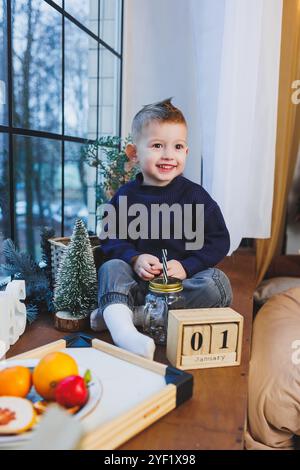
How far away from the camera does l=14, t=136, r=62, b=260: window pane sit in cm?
132

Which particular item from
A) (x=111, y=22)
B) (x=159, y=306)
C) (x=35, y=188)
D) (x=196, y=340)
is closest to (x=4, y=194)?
(x=35, y=188)

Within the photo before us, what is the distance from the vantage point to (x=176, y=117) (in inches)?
42.1

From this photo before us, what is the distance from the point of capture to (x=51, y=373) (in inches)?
25.1

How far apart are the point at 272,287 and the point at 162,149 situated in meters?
0.93

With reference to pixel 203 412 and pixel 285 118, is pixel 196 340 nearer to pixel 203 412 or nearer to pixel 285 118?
pixel 203 412

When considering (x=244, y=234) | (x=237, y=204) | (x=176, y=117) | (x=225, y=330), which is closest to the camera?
(x=225, y=330)

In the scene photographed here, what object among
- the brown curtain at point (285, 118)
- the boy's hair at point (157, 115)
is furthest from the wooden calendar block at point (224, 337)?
the brown curtain at point (285, 118)

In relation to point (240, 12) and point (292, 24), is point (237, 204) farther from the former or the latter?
point (292, 24)

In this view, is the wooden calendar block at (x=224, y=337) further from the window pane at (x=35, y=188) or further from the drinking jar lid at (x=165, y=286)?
the window pane at (x=35, y=188)

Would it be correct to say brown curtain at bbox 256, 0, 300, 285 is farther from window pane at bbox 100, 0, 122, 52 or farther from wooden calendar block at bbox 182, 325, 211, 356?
wooden calendar block at bbox 182, 325, 211, 356

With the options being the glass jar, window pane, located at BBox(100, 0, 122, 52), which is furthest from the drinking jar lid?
window pane, located at BBox(100, 0, 122, 52)
